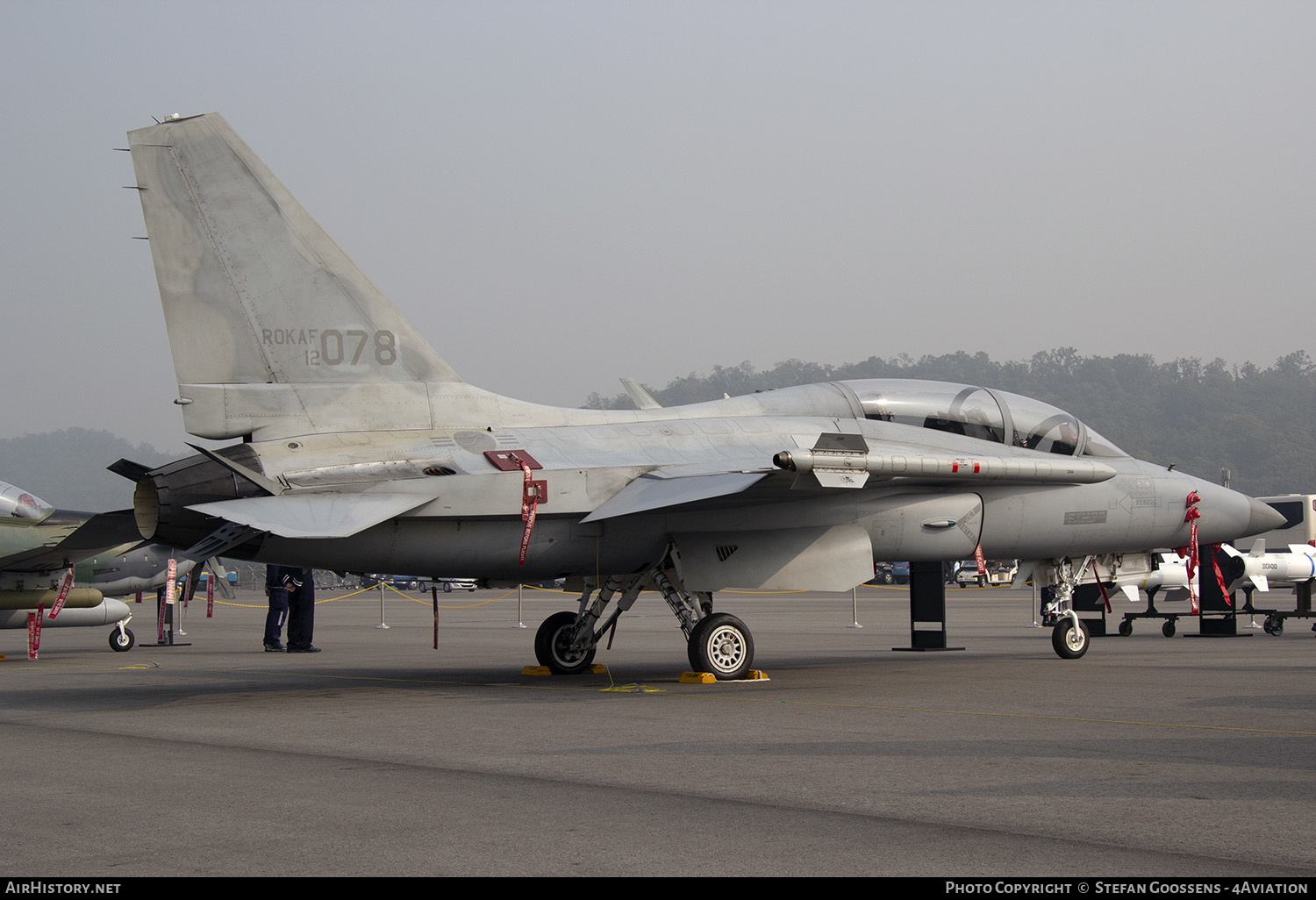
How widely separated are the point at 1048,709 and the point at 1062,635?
5680mm

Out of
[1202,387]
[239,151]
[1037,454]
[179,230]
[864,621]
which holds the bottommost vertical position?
[864,621]

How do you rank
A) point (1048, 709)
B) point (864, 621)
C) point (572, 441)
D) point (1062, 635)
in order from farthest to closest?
point (864, 621)
point (1062, 635)
point (572, 441)
point (1048, 709)

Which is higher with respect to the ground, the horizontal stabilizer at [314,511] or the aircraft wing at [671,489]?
the aircraft wing at [671,489]

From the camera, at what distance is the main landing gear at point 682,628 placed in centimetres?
1210

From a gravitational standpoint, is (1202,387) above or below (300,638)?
above

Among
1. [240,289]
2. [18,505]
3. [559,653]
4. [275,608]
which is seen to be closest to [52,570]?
[18,505]

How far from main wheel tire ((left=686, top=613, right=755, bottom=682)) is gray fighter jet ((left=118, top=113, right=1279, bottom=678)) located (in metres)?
0.02

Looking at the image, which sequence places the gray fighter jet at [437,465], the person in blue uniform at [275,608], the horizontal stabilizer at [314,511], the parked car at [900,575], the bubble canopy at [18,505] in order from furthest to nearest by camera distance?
the parked car at [900,575], the person in blue uniform at [275,608], the bubble canopy at [18,505], the gray fighter jet at [437,465], the horizontal stabilizer at [314,511]

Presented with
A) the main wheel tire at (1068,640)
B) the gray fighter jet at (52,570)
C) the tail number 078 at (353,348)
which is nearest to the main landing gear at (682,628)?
the tail number 078 at (353,348)

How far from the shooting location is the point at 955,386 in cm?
1393

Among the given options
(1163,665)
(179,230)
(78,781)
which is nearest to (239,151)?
(179,230)

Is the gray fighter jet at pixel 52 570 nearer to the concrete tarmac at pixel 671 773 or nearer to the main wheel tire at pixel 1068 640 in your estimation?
the concrete tarmac at pixel 671 773

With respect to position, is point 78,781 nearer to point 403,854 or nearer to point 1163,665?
point 403,854

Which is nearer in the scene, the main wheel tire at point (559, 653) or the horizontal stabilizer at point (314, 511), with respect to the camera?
the horizontal stabilizer at point (314, 511)
